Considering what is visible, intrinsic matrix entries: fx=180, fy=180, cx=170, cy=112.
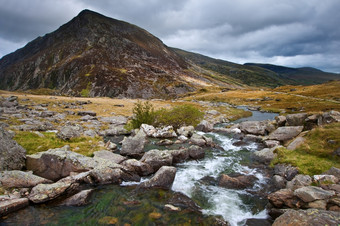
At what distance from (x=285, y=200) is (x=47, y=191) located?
Result: 17.7 metres

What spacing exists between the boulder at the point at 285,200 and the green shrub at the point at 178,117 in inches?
1106

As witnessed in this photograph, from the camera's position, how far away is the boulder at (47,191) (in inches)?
518

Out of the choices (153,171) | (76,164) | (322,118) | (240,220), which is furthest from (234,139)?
(76,164)

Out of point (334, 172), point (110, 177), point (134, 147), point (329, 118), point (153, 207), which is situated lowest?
point (153, 207)

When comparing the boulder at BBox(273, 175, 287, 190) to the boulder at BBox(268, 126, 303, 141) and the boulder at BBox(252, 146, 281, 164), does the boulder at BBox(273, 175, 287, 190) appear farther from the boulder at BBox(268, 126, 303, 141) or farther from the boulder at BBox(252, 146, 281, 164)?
the boulder at BBox(268, 126, 303, 141)

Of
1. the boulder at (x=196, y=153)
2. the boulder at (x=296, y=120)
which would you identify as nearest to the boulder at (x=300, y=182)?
the boulder at (x=196, y=153)

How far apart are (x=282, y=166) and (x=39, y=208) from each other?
2238cm

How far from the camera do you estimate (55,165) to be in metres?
16.8

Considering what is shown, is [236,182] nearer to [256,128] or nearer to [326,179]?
[326,179]

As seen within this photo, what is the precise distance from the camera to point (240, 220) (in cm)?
1273

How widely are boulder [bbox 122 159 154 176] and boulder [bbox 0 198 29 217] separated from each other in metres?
8.57

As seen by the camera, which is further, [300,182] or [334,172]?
[334,172]

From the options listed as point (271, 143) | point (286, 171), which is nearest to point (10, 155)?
point (286, 171)

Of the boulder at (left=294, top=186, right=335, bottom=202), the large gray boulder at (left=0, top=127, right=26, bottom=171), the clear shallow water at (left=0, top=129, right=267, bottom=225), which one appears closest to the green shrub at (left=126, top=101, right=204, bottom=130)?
the clear shallow water at (left=0, top=129, right=267, bottom=225)
